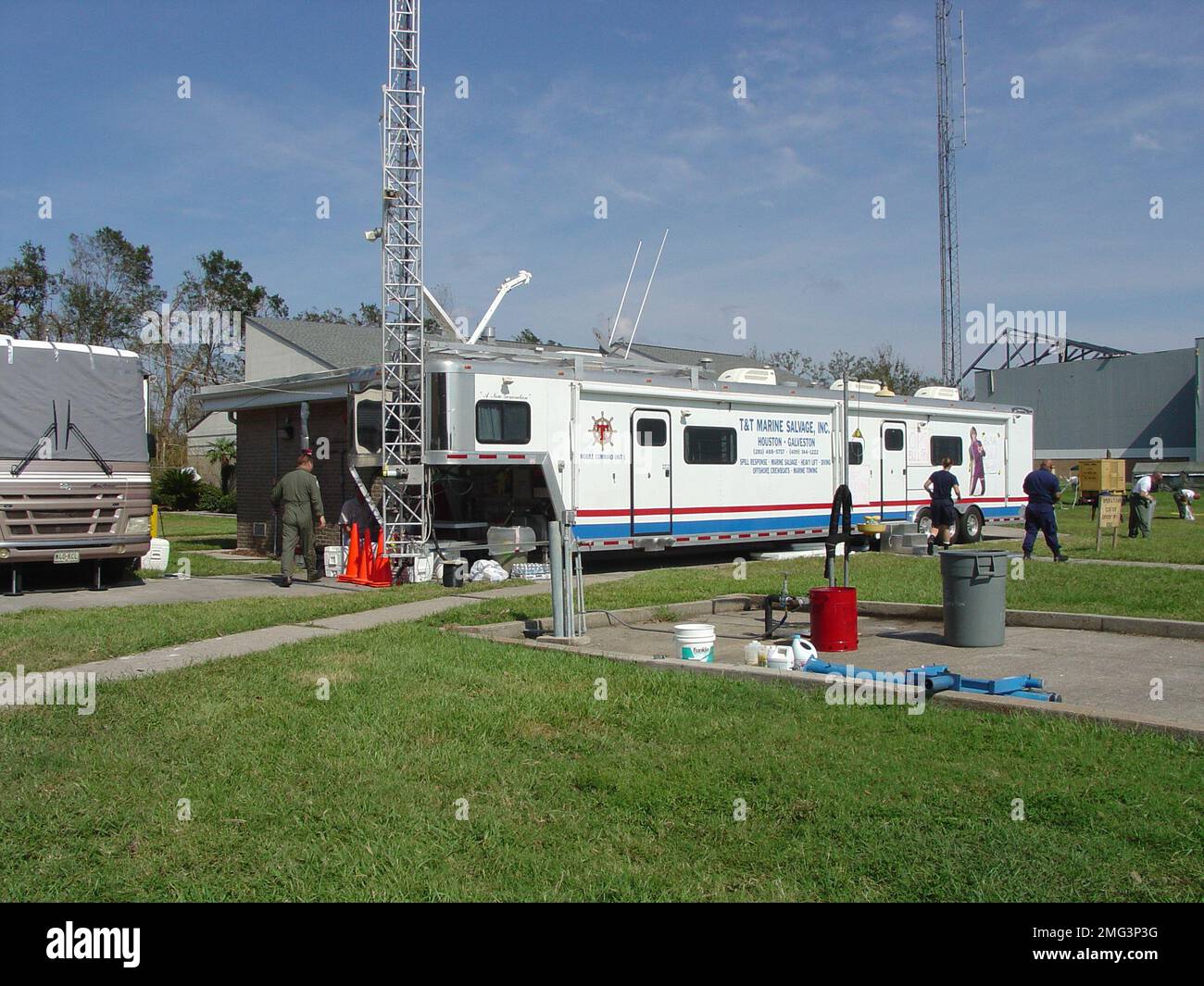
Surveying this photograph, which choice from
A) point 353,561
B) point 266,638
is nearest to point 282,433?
point 353,561

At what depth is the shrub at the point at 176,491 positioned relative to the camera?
1495 inches

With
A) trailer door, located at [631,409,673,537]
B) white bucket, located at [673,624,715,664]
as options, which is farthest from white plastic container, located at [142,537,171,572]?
white bucket, located at [673,624,715,664]

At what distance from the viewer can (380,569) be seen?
15.8 m

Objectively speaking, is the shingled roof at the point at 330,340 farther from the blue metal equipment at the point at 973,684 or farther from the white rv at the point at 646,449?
the blue metal equipment at the point at 973,684

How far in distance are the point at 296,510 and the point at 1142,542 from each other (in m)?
16.8

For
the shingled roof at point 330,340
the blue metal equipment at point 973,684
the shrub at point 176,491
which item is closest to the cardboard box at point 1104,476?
the blue metal equipment at point 973,684

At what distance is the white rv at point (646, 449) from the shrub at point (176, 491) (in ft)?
79.6

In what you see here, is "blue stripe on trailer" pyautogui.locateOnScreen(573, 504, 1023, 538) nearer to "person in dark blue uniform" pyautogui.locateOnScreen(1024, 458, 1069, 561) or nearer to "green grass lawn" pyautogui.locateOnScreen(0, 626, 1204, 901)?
"person in dark blue uniform" pyautogui.locateOnScreen(1024, 458, 1069, 561)

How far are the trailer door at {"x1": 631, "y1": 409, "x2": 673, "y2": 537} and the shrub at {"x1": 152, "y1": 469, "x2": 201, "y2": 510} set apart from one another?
26114mm

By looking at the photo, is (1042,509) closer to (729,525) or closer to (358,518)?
(729,525)

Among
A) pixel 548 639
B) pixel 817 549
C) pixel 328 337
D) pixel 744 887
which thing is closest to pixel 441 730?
pixel 744 887

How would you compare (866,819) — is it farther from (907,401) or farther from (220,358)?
(220,358)

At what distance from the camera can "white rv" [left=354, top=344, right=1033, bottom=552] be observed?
1542 centimetres
